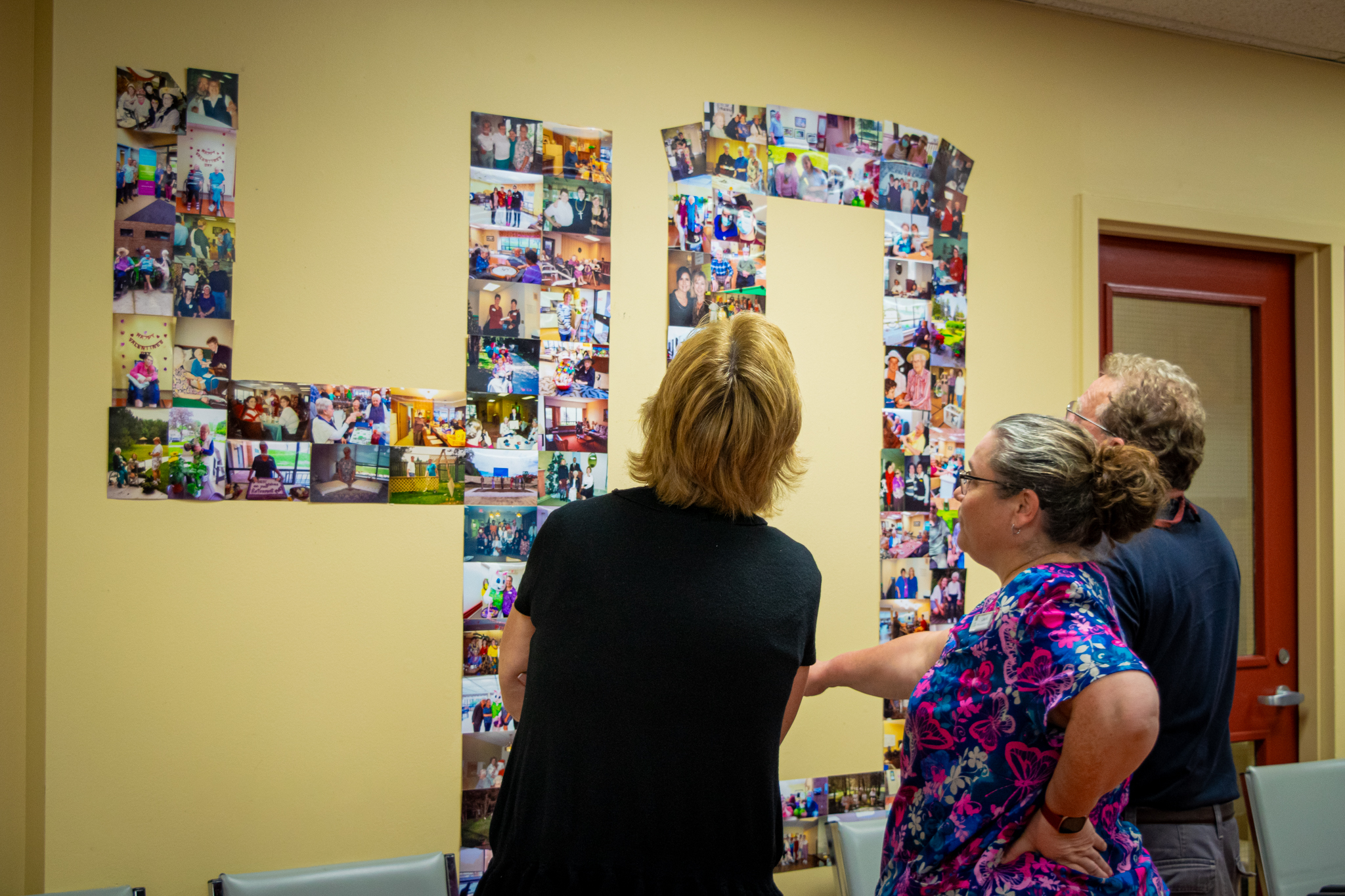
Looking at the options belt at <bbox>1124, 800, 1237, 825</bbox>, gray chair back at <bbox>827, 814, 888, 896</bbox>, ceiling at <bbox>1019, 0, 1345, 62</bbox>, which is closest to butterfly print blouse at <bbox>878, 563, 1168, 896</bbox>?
belt at <bbox>1124, 800, 1237, 825</bbox>

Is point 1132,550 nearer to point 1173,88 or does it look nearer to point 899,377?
point 899,377

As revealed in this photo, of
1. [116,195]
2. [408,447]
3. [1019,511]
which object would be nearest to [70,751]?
[408,447]

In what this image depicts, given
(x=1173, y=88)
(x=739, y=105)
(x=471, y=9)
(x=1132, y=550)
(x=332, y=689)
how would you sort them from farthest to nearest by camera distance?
(x=1173, y=88), (x=739, y=105), (x=471, y=9), (x=332, y=689), (x=1132, y=550)

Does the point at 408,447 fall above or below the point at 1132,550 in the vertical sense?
above

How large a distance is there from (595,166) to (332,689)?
1.41m

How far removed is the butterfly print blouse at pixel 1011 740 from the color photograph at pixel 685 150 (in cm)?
147

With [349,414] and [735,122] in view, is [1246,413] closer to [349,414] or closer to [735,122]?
[735,122]

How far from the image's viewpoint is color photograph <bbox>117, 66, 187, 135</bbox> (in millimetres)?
2055

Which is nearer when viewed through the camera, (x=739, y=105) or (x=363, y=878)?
(x=363, y=878)

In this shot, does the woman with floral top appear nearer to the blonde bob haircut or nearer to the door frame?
the blonde bob haircut

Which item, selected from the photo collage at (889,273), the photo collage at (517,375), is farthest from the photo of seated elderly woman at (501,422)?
the photo collage at (889,273)

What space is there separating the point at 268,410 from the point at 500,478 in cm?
54

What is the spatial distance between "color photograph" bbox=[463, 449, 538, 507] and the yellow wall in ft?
0.29

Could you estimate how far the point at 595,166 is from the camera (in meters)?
2.42
